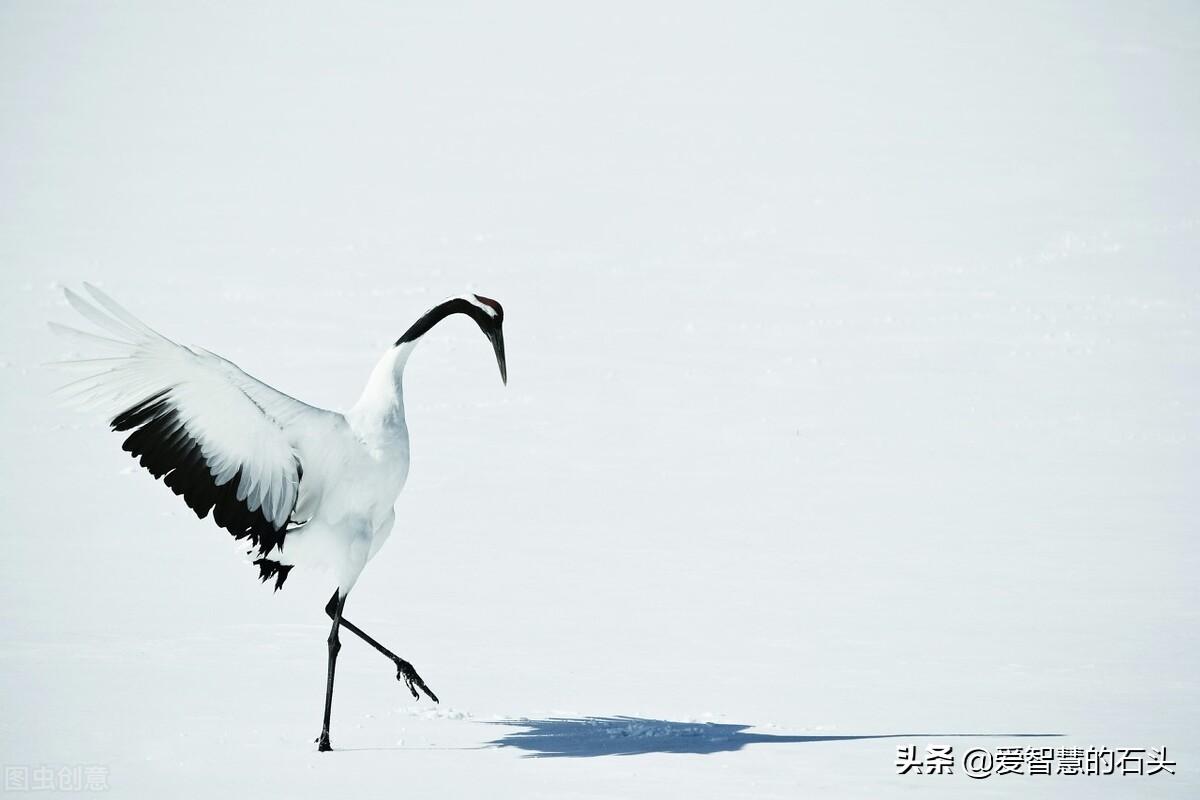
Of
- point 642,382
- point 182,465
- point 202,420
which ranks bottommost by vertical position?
point 182,465

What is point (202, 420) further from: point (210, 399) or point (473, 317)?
point (473, 317)

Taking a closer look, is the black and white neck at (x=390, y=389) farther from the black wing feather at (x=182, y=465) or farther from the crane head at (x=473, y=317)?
the black wing feather at (x=182, y=465)

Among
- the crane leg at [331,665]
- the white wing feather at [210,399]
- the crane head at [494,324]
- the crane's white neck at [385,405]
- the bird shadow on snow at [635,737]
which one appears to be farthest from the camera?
the crane head at [494,324]

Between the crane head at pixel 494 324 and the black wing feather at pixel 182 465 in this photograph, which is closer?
the black wing feather at pixel 182 465

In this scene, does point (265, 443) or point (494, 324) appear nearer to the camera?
point (265, 443)

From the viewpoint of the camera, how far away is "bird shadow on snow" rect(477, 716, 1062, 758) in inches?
215

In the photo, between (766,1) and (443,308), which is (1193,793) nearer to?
(443,308)

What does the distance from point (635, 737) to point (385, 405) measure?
1614mm

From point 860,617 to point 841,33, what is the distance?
23744mm

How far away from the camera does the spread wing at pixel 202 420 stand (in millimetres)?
5184

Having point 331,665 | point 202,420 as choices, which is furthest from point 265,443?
point 331,665

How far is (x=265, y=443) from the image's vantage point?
5.44 m

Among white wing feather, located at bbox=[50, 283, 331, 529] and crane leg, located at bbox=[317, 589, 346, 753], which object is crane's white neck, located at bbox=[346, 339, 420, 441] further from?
crane leg, located at bbox=[317, 589, 346, 753]

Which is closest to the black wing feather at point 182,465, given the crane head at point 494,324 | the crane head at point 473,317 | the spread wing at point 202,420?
the spread wing at point 202,420
